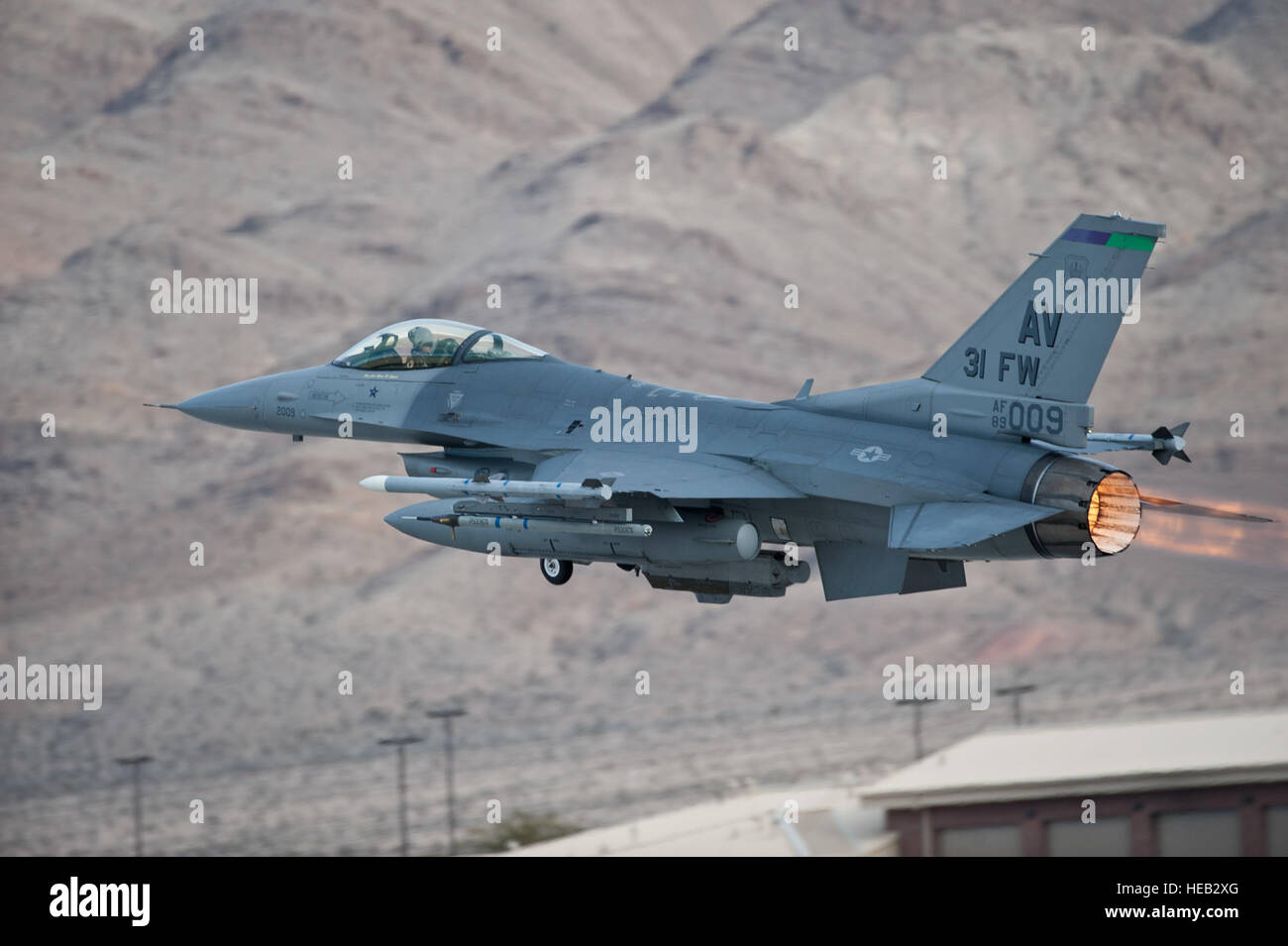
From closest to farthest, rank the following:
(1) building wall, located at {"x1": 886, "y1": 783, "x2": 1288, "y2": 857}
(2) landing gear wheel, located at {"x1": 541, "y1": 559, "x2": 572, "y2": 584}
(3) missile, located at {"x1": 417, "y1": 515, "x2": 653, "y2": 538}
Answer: (3) missile, located at {"x1": 417, "y1": 515, "x2": 653, "y2": 538}, (2) landing gear wheel, located at {"x1": 541, "y1": 559, "x2": 572, "y2": 584}, (1) building wall, located at {"x1": 886, "y1": 783, "x2": 1288, "y2": 857}

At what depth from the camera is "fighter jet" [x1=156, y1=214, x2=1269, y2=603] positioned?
21.0 metres

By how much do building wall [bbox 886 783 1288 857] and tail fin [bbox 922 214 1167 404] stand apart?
10812 millimetres

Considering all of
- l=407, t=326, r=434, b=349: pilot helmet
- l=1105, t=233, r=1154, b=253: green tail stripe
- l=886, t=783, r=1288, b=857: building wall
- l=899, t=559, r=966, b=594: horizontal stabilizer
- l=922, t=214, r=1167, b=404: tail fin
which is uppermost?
l=407, t=326, r=434, b=349: pilot helmet

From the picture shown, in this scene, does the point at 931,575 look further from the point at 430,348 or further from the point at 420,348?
the point at 420,348

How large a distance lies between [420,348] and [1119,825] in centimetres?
1328

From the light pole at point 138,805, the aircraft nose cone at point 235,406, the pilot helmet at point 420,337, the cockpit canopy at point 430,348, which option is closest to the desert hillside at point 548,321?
the light pole at point 138,805

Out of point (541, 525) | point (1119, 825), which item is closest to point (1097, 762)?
point (1119, 825)

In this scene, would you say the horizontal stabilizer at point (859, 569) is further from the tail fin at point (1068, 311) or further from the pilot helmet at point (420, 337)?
the pilot helmet at point (420, 337)

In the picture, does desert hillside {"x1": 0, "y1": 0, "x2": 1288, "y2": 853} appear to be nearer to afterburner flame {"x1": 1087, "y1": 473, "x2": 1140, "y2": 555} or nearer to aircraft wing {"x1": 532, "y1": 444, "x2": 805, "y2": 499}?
aircraft wing {"x1": 532, "y1": 444, "x2": 805, "y2": 499}

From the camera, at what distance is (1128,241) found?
68.8ft

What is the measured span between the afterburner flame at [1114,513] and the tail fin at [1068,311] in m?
1.15

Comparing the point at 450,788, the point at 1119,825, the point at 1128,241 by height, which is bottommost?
the point at 1119,825

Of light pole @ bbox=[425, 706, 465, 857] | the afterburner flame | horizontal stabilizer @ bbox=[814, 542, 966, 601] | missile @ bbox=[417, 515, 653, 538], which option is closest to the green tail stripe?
the afterburner flame
